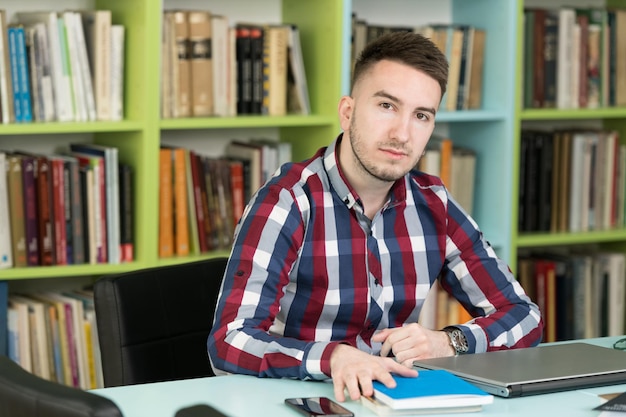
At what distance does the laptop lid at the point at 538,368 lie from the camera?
154 centimetres

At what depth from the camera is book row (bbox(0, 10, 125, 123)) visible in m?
2.71

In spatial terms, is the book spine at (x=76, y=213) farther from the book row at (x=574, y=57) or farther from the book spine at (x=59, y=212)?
the book row at (x=574, y=57)

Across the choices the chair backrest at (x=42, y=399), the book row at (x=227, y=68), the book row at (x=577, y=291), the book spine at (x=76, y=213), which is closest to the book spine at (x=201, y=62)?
the book row at (x=227, y=68)

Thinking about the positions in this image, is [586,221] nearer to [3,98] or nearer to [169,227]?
[169,227]

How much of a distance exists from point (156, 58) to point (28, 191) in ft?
1.67

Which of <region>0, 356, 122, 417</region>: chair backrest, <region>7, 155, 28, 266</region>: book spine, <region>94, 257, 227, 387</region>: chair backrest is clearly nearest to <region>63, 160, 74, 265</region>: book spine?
<region>7, 155, 28, 266</region>: book spine

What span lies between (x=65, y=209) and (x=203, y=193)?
16.3 inches

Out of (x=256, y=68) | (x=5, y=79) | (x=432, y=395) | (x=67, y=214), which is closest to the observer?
(x=432, y=395)

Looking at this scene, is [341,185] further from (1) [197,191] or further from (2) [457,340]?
(1) [197,191]

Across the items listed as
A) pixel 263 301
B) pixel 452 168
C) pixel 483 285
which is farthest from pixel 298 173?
pixel 452 168

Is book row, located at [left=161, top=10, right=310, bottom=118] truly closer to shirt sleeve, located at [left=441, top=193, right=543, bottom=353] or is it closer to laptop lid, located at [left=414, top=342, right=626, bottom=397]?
shirt sleeve, located at [left=441, top=193, right=543, bottom=353]

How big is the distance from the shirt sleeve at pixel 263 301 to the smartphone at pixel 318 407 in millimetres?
129

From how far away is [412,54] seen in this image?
6.45 feet

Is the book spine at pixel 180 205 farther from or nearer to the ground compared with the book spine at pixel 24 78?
nearer to the ground
